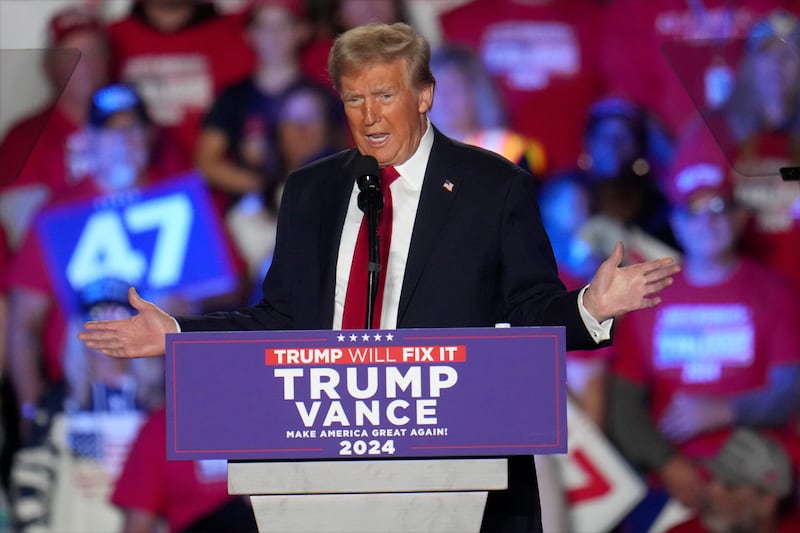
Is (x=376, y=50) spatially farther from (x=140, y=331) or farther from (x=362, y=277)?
(x=140, y=331)

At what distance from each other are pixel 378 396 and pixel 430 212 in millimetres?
544

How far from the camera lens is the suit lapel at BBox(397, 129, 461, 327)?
2.19 m

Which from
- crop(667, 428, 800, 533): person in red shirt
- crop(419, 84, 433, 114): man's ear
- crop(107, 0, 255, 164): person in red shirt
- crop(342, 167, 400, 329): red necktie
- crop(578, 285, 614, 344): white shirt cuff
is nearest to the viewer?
crop(578, 285, 614, 344): white shirt cuff

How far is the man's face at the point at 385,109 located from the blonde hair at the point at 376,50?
0.01m

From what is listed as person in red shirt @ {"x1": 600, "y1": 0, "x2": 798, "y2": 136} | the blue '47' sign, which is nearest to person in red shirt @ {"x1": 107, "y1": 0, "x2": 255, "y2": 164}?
the blue '47' sign

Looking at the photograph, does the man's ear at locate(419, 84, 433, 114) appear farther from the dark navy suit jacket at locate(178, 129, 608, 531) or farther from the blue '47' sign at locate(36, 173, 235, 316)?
the blue '47' sign at locate(36, 173, 235, 316)

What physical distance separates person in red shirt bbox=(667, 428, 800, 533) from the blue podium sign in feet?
11.0

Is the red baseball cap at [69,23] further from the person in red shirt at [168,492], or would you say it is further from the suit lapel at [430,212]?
the suit lapel at [430,212]

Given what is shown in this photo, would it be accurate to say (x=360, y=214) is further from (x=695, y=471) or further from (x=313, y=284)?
(x=695, y=471)

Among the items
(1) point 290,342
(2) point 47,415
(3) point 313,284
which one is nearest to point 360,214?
(3) point 313,284

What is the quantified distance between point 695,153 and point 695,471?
4.49ft

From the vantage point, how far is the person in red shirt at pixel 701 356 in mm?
4895

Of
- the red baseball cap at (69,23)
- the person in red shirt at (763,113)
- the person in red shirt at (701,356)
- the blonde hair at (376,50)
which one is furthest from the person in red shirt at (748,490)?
the red baseball cap at (69,23)

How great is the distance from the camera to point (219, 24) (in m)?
5.04
